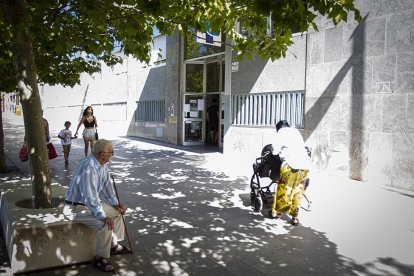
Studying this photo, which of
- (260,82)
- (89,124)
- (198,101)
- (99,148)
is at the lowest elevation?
(99,148)

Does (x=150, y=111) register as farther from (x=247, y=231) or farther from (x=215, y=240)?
A: (x=215, y=240)

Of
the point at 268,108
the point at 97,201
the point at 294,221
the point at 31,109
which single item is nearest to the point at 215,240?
the point at 294,221

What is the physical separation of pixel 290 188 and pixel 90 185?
9.62 ft

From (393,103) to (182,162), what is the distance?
6079 mm

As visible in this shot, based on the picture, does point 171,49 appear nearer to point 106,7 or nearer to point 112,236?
point 106,7

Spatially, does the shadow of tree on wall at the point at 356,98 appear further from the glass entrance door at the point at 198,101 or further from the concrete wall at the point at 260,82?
the glass entrance door at the point at 198,101

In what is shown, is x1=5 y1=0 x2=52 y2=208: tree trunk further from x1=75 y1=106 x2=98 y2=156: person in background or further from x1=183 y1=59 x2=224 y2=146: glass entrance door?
x1=183 y1=59 x2=224 y2=146: glass entrance door

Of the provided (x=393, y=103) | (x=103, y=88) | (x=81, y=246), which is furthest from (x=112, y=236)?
(x=103, y=88)

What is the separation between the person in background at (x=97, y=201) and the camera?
3.91 metres

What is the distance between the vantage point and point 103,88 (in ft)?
87.2

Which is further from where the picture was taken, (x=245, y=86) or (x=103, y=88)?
(x=103, y=88)

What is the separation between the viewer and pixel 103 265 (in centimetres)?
397

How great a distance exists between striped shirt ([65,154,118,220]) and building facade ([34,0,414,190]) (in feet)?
17.7

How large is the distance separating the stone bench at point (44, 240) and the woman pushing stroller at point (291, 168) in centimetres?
278
